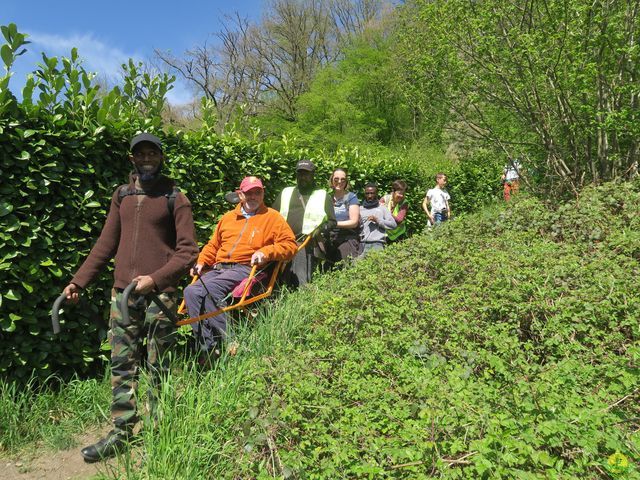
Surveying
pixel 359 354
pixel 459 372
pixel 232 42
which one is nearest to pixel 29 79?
pixel 359 354

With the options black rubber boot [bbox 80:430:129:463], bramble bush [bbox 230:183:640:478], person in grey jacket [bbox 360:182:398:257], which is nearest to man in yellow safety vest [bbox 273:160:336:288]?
bramble bush [bbox 230:183:640:478]

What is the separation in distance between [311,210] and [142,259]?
254cm

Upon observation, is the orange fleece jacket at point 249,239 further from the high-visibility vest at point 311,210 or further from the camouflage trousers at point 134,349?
the camouflage trousers at point 134,349

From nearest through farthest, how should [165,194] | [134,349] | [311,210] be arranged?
[134,349] < [165,194] < [311,210]

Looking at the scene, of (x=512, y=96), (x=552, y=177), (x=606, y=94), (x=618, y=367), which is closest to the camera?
(x=618, y=367)

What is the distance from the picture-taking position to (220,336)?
4102 millimetres

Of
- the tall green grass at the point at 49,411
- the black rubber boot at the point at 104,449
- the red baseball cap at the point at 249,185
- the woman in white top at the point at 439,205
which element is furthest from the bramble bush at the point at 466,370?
the woman in white top at the point at 439,205

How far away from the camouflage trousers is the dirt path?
0.34 m

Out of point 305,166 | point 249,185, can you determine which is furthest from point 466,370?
point 305,166

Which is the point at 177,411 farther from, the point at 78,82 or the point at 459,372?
the point at 78,82

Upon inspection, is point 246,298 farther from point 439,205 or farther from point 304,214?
point 439,205

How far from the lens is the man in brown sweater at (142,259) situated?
3.18m

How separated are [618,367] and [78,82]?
4.67 m

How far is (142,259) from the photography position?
330cm
